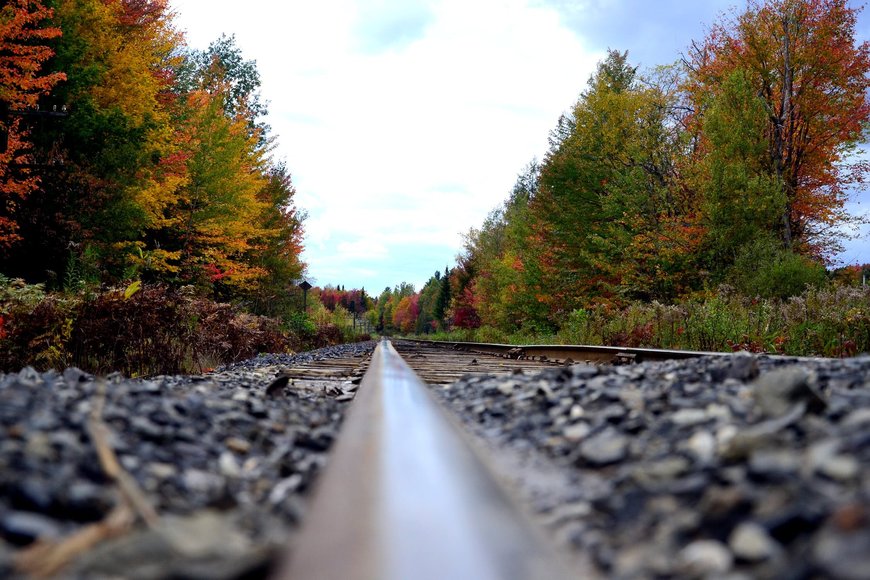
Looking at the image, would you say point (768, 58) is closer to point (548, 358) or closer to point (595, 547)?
point (548, 358)

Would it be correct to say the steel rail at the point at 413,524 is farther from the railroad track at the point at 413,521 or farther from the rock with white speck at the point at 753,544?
the rock with white speck at the point at 753,544

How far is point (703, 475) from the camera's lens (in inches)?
54.5

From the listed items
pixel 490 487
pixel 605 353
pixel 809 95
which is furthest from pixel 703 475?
pixel 809 95

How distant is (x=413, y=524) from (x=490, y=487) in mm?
315

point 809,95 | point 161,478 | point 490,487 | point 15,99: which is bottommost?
point 161,478

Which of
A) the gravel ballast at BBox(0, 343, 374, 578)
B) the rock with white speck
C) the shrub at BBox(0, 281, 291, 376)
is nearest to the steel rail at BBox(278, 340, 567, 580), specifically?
the gravel ballast at BBox(0, 343, 374, 578)

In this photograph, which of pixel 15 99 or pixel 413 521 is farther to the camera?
pixel 15 99

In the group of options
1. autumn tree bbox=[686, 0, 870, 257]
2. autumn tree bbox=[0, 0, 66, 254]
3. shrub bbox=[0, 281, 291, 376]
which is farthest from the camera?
autumn tree bbox=[686, 0, 870, 257]

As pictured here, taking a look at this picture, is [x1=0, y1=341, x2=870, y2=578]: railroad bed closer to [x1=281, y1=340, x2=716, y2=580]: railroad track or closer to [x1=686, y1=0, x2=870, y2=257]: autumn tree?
[x1=281, y1=340, x2=716, y2=580]: railroad track

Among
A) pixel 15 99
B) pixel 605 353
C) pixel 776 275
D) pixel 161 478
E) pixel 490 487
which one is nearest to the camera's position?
pixel 490 487

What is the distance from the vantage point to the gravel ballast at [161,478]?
0.98m

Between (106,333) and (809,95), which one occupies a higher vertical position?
(809,95)

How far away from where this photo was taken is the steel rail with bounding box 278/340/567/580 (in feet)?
2.81

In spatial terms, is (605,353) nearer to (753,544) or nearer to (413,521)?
(753,544)
